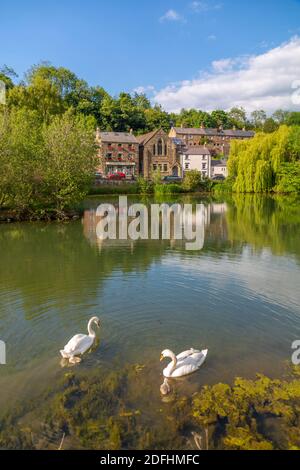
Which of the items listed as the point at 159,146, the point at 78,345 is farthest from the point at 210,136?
the point at 78,345

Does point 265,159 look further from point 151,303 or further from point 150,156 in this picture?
point 151,303

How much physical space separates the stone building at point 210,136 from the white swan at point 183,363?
88.8 meters

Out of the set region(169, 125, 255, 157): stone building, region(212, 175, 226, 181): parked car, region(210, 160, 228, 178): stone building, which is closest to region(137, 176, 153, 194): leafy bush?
region(212, 175, 226, 181): parked car

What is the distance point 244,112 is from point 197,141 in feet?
144

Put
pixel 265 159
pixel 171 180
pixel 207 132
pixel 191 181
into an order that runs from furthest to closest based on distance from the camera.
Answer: pixel 207 132 → pixel 171 180 → pixel 191 181 → pixel 265 159

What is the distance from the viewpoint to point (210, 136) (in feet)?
320

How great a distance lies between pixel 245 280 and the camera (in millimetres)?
14945

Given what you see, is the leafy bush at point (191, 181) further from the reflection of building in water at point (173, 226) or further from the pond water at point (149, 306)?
the pond water at point (149, 306)

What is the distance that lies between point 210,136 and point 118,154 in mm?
35588

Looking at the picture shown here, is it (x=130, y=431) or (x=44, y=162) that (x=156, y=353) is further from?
(x=44, y=162)

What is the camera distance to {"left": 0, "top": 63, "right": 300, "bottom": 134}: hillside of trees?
57.8 metres

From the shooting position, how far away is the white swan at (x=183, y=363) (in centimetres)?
800

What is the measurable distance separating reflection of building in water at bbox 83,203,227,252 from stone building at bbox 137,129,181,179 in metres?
32.1

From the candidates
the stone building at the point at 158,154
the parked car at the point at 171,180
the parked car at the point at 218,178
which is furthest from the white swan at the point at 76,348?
the parked car at the point at 218,178
